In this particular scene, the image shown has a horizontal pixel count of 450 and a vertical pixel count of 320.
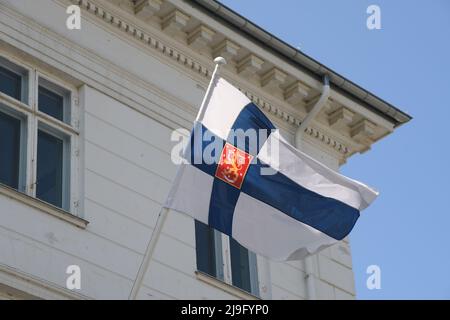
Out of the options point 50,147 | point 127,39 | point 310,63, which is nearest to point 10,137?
point 50,147

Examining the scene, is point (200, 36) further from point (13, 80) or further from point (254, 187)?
point (254, 187)

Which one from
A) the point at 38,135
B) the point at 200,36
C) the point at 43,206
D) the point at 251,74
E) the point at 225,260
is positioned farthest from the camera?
the point at 251,74

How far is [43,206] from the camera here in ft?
48.4

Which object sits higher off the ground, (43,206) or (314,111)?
(314,111)

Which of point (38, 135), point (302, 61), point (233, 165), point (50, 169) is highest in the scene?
point (302, 61)

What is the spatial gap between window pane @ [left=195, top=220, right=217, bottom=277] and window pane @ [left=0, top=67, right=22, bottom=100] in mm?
2693

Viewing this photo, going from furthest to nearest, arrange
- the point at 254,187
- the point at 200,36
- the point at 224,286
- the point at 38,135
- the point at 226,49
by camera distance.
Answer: the point at 226,49, the point at 200,36, the point at 224,286, the point at 38,135, the point at 254,187

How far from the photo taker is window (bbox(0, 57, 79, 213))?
1517 cm

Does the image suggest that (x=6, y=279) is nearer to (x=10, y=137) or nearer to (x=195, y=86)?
(x=10, y=137)

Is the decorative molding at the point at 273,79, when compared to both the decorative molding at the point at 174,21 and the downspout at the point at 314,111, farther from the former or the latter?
the decorative molding at the point at 174,21

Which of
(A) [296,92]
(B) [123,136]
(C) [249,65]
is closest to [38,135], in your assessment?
(B) [123,136]

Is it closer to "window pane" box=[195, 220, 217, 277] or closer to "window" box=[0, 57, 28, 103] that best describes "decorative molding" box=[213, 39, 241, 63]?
"window pane" box=[195, 220, 217, 277]

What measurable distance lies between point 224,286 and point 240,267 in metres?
1.00

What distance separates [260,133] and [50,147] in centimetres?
265
